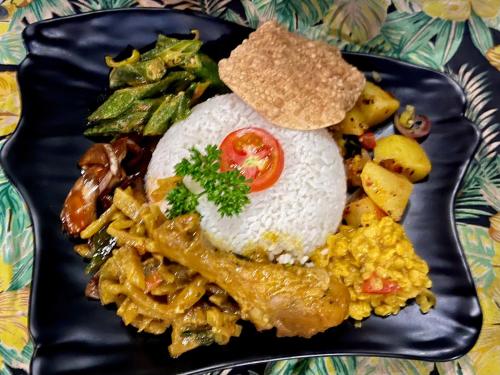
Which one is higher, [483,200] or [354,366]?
[483,200]

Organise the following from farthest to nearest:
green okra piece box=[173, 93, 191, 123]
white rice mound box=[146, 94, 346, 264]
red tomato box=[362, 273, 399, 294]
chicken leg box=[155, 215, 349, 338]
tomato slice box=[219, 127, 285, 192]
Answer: green okra piece box=[173, 93, 191, 123] → white rice mound box=[146, 94, 346, 264] → tomato slice box=[219, 127, 285, 192] → red tomato box=[362, 273, 399, 294] → chicken leg box=[155, 215, 349, 338]

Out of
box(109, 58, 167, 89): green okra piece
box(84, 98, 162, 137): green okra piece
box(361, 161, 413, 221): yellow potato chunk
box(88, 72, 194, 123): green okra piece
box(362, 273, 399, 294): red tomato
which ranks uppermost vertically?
box(109, 58, 167, 89): green okra piece

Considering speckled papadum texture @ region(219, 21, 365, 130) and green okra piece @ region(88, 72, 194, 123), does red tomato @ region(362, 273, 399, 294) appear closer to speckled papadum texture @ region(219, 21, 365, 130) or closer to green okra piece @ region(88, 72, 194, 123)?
speckled papadum texture @ region(219, 21, 365, 130)

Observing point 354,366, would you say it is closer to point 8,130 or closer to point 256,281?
point 256,281

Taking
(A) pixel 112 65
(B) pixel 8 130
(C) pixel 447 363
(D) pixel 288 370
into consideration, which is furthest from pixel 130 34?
(C) pixel 447 363

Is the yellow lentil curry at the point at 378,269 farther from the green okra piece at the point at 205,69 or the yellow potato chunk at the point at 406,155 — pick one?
the green okra piece at the point at 205,69

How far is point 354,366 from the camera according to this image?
115 inches

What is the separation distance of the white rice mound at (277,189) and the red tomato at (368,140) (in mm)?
209

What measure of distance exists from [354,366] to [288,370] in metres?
0.40

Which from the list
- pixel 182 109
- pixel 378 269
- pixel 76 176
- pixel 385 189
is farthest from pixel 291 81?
pixel 76 176

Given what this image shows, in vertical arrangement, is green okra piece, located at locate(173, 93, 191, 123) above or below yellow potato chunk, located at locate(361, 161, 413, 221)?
above

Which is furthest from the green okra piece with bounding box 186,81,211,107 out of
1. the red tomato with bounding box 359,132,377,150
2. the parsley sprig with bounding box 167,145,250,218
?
the red tomato with bounding box 359,132,377,150

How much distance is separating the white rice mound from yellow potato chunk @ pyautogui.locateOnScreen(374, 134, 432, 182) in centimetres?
28

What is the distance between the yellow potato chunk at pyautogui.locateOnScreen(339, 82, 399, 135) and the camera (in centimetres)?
320
